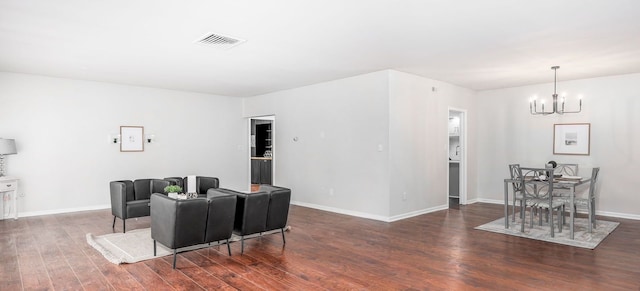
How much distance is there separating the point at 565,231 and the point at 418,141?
8.24 feet

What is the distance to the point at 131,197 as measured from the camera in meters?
5.96

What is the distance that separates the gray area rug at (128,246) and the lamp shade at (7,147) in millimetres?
2292

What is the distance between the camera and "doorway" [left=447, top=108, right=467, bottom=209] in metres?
7.81

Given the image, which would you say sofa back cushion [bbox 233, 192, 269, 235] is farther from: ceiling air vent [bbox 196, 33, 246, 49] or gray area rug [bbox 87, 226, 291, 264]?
ceiling air vent [bbox 196, 33, 246, 49]

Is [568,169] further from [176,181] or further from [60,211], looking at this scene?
[60,211]

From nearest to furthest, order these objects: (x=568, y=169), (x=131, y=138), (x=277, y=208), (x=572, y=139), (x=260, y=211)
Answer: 1. (x=260, y=211)
2. (x=277, y=208)
3. (x=568, y=169)
4. (x=572, y=139)
5. (x=131, y=138)

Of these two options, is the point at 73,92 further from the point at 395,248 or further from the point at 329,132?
the point at 395,248

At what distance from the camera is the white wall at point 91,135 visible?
6.44m

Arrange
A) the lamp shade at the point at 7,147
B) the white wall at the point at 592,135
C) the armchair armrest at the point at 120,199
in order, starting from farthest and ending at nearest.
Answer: the white wall at the point at 592,135 → the lamp shade at the point at 7,147 → the armchair armrest at the point at 120,199

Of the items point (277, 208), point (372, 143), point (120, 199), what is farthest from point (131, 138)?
point (372, 143)

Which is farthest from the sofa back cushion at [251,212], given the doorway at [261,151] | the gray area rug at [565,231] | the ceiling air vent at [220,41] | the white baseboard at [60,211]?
the doorway at [261,151]

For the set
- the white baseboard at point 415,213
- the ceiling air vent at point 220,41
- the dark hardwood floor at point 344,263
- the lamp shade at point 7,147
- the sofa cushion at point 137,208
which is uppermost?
the ceiling air vent at point 220,41

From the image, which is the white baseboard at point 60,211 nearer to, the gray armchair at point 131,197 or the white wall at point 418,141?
the gray armchair at point 131,197

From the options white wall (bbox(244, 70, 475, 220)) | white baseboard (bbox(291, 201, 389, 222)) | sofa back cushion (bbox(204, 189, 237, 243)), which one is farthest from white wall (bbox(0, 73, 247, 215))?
sofa back cushion (bbox(204, 189, 237, 243))
